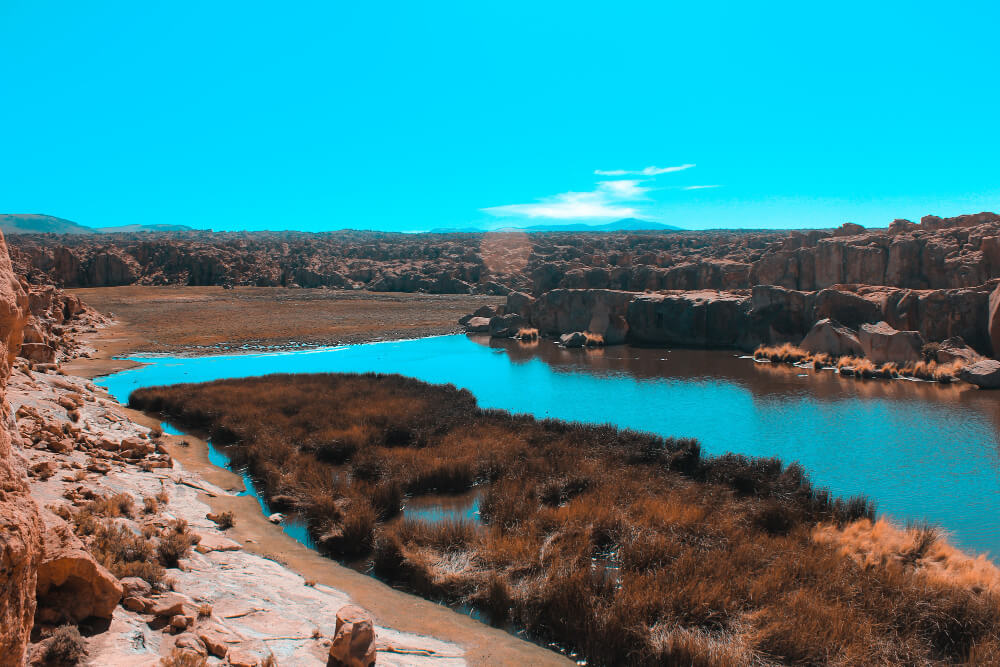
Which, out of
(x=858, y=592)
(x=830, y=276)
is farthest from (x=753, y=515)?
(x=830, y=276)

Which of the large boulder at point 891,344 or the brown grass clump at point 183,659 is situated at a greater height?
the large boulder at point 891,344

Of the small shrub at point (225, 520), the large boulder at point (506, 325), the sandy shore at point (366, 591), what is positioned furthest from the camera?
the large boulder at point (506, 325)

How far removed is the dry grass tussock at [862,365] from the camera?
2467 centimetres

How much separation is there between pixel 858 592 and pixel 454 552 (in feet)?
17.5

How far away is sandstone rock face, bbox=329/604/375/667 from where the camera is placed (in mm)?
6246

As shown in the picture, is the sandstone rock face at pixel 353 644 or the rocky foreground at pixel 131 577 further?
the sandstone rock face at pixel 353 644

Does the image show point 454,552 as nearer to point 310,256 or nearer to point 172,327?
point 172,327

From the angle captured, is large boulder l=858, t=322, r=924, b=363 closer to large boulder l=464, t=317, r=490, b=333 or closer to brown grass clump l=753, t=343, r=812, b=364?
brown grass clump l=753, t=343, r=812, b=364

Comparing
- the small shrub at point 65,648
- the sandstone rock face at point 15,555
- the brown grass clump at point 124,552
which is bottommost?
the brown grass clump at point 124,552

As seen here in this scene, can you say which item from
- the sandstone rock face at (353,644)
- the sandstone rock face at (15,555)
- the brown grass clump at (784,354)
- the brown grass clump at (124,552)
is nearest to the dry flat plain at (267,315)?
the brown grass clump at (784,354)

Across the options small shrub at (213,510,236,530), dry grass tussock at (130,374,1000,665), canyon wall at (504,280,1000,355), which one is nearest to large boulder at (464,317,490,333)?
canyon wall at (504,280,1000,355)

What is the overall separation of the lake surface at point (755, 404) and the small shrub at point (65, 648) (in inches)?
465

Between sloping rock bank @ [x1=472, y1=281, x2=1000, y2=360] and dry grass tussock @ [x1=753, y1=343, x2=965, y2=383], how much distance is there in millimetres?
985

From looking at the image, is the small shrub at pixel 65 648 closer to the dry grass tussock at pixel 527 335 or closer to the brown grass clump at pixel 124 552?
the brown grass clump at pixel 124 552
